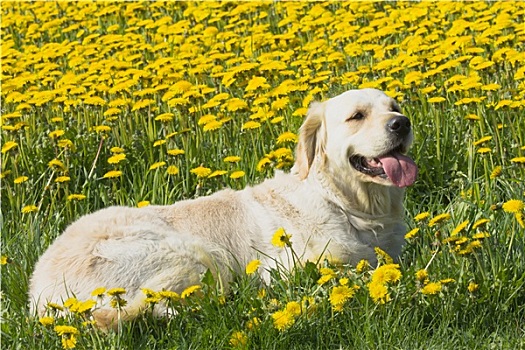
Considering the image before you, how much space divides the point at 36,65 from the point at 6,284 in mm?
3163

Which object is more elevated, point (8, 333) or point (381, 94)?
point (381, 94)

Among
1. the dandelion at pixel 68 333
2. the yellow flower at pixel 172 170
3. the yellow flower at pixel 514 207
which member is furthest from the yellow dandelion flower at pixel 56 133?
the yellow flower at pixel 514 207

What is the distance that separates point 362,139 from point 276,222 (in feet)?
2.08

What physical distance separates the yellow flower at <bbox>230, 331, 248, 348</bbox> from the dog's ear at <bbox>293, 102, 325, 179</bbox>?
131cm

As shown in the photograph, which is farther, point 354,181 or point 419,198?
point 419,198

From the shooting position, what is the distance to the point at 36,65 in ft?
25.2

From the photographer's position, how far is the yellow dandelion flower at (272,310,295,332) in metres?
3.96

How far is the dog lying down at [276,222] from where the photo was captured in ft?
15.1

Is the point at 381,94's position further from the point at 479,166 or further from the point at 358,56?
the point at 358,56

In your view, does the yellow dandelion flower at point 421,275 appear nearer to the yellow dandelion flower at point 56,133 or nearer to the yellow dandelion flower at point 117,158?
the yellow dandelion flower at point 117,158

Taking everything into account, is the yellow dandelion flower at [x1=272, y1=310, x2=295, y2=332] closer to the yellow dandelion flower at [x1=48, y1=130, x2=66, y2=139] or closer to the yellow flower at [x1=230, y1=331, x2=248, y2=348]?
the yellow flower at [x1=230, y1=331, x2=248, y2=348]

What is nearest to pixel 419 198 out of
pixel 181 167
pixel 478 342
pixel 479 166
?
pixel 479 166

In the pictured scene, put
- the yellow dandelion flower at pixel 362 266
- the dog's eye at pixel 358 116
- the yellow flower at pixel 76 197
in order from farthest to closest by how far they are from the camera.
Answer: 1. the yellow flower at pixel 76 197
2. the dog's eye at pixel 358 116
3. the yellow dandelion flower at pixel 362 266

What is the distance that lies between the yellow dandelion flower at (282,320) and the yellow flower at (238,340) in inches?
5.3
